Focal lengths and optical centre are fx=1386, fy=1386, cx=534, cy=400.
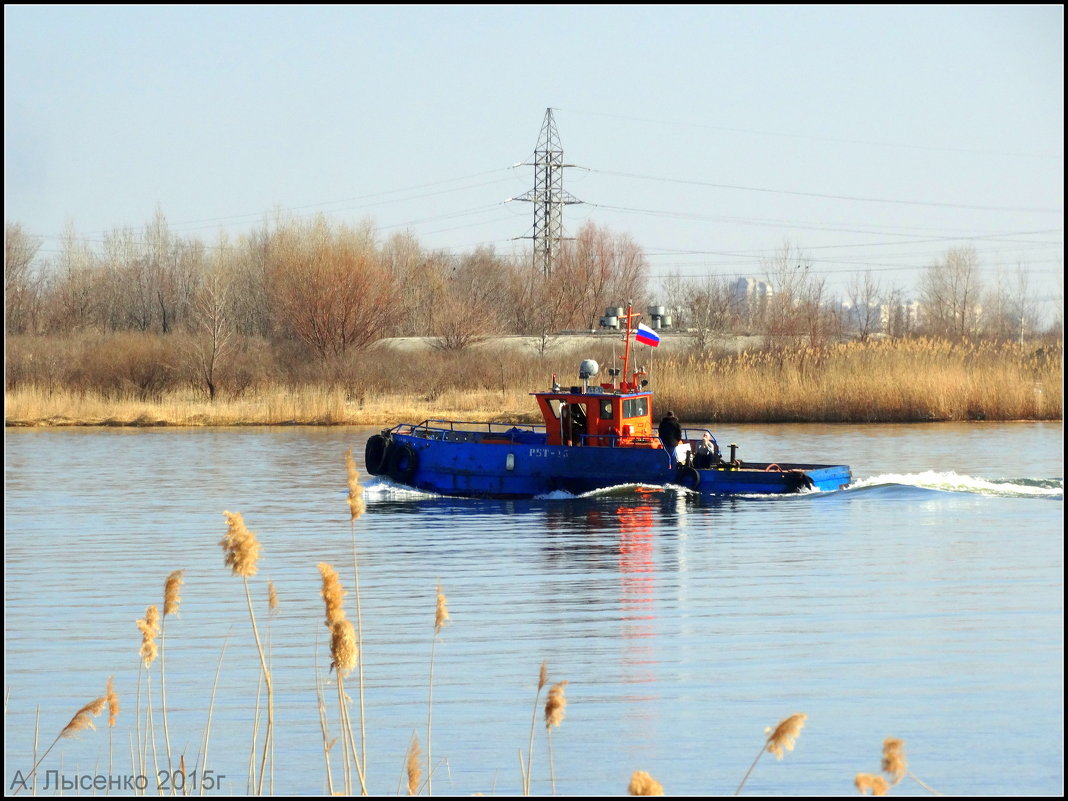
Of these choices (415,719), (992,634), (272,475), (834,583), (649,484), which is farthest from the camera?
(272,475)

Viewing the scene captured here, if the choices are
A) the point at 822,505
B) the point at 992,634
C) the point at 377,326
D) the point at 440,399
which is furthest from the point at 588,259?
the point at 992,634

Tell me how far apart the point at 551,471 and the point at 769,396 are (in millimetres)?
13873

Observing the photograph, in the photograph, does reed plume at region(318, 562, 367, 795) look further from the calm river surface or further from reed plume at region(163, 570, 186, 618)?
the calm river surface

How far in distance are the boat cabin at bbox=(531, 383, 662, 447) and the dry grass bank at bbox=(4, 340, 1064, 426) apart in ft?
35.2

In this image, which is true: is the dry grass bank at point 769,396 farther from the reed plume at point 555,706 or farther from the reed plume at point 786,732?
the reed plume at point 786,732

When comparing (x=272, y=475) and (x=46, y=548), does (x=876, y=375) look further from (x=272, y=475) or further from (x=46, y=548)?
(x=46, y=548)

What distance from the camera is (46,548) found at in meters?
18.4

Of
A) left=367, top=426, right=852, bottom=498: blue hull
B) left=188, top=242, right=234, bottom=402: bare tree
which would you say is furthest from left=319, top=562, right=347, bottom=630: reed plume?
Result: left=188, top=242, right=234, bottom=402: bare tree

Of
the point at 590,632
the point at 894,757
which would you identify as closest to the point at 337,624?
the point at 894,757

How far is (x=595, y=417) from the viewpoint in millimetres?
24797

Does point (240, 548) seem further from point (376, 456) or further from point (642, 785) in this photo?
point (376, 456)

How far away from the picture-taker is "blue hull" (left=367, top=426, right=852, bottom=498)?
23875 millimetres

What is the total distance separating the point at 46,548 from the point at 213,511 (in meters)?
4.68

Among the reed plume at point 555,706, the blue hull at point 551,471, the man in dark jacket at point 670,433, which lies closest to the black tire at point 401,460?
the blue hull at point 551,471
